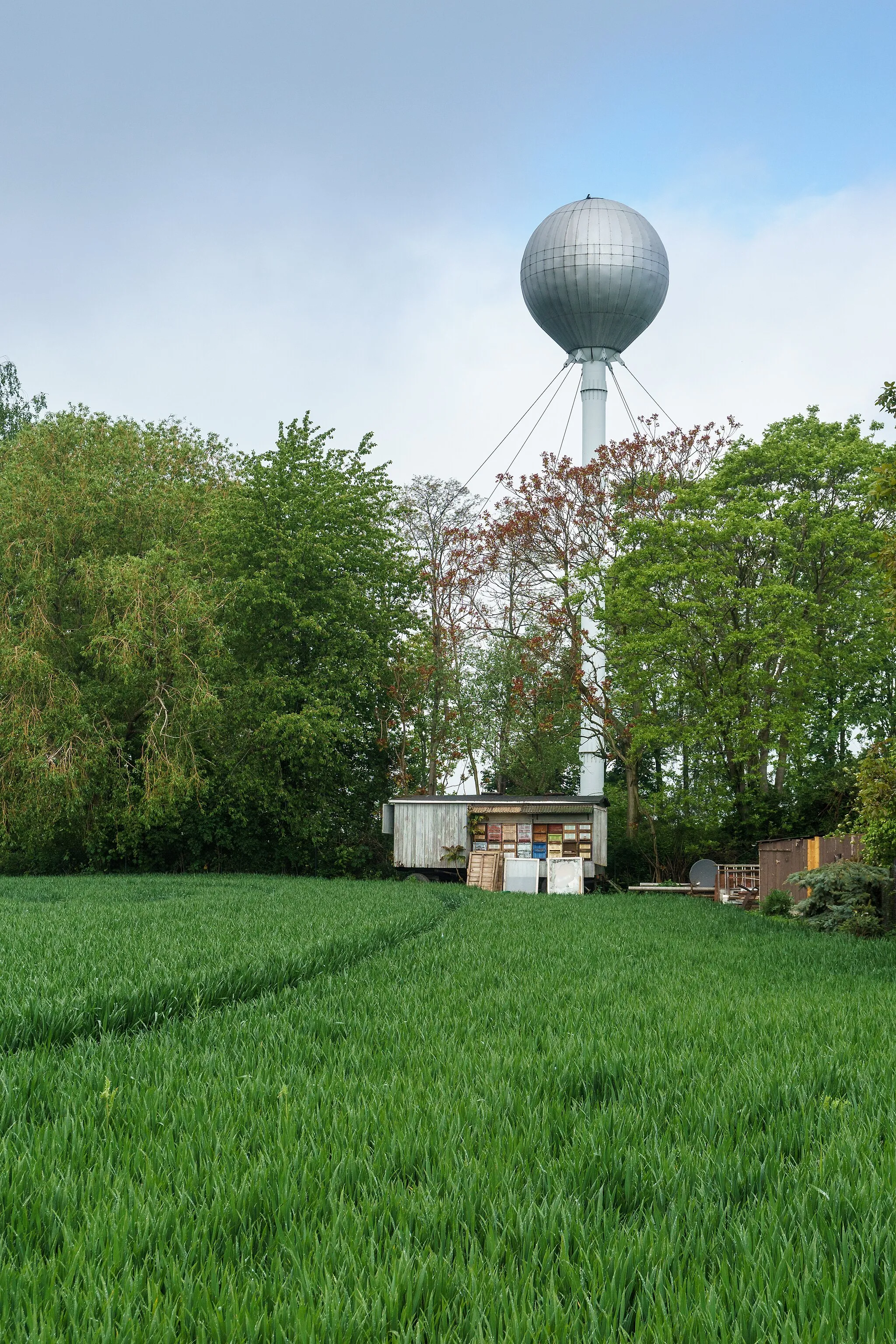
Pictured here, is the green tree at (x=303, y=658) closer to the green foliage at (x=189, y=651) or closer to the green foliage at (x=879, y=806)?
the green foliage at (x=189, y=651)

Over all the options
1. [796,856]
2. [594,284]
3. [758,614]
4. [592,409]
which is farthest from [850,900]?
[594,284]

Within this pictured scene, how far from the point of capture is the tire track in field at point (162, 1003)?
5.24m

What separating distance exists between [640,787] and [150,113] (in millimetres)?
30896

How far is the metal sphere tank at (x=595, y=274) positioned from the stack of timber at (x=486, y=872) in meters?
29.9

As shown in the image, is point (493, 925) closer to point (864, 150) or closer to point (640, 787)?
point (864, 150)

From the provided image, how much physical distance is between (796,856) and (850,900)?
6128mm

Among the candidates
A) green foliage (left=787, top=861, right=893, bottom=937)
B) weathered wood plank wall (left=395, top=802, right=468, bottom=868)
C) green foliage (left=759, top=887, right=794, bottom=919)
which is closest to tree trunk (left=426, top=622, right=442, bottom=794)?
weathered wood plank wall (left=395, top=802, right=468, bottom=868)

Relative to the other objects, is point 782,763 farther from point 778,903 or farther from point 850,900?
point 850,900

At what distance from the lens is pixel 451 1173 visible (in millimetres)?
2943

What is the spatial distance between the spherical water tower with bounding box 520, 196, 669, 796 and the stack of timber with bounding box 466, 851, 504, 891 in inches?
932

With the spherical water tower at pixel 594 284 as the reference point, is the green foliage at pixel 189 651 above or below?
below

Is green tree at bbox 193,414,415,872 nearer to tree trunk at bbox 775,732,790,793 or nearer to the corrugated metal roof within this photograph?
the corrugated metal roof

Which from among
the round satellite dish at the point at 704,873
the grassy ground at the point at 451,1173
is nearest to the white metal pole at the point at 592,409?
the round satellite dish at the point at 704,873

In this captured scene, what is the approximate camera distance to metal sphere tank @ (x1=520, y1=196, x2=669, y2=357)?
46.8 m
